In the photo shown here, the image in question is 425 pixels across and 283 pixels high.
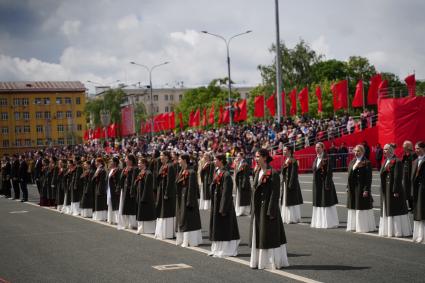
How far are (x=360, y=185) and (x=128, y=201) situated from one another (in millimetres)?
6332

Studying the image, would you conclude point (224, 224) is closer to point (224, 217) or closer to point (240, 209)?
point (224, 217)

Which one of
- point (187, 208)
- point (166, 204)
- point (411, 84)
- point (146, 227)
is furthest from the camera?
point (411, 84)

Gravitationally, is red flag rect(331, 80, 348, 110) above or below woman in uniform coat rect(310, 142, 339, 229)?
above

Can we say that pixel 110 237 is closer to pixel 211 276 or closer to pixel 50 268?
pixel 50 268

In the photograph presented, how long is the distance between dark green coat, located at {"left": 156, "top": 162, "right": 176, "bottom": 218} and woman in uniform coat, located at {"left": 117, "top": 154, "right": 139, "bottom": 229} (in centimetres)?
207

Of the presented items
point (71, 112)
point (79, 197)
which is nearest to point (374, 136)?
point (79, 197)

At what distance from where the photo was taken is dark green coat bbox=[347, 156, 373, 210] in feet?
48.4

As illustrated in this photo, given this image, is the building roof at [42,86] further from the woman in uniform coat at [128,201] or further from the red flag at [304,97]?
the woman in uniform coat at [128,201]

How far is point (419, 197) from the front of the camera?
12.9 meters


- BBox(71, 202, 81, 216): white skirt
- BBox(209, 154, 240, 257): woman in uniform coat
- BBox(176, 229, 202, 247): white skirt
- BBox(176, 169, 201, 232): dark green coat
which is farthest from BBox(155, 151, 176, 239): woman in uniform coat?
BBox(71, 202, 81, 216): white skirt

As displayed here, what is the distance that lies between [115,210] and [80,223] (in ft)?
4.32

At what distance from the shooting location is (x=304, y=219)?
17.6m

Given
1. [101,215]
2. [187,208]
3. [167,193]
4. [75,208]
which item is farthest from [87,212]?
[187,208]

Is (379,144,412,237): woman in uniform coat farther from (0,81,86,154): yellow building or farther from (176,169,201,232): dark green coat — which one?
(0,81,86,154): yellow building
